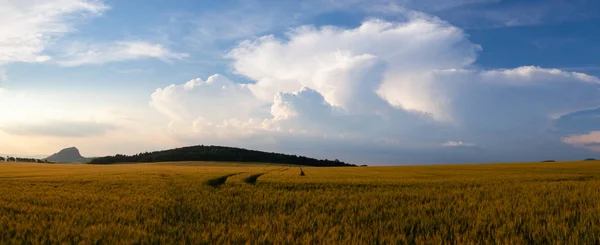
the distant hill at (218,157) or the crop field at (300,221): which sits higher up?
the distant hill at (218,157)

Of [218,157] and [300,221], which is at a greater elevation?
[218,157]

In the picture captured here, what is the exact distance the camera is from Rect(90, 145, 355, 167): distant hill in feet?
530

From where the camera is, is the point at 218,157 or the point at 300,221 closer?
the point at 300,221

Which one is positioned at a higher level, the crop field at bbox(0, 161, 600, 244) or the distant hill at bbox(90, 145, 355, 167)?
the distant hill at bbox(90, 145, 355, 167)

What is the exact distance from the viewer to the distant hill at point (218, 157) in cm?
16162

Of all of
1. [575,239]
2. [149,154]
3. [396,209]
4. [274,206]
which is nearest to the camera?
[575,239]

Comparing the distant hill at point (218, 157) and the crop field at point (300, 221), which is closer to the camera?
the crop field at point (300, 221)

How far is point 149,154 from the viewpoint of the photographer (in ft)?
568

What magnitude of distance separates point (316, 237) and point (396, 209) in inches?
169

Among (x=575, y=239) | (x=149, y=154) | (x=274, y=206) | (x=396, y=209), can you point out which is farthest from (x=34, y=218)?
(x=149, y=154)

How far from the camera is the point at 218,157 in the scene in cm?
15800

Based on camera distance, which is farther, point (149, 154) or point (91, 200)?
point (149, 154)

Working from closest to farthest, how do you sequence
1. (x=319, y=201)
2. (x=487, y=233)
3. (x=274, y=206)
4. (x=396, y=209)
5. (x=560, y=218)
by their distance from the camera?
(x=487, y=233) → (x=560, y=218) → (x=396, y=209) → (x=274, y=206) → (x=319, y=201)

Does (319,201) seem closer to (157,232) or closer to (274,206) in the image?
(274,206)
